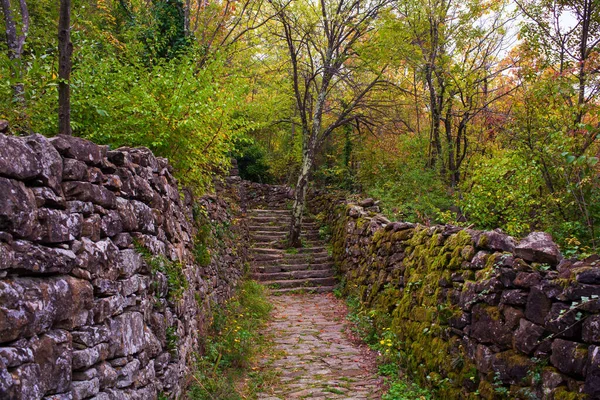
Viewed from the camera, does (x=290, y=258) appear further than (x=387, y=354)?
Yes

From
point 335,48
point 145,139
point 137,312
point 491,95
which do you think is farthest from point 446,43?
point 137,312

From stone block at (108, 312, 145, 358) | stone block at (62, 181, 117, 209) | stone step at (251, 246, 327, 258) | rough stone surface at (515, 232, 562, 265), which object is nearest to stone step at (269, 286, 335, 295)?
stone step at (251, 246, 327, 258)

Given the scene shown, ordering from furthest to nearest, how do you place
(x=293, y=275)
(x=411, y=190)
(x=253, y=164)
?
(x=253, y=164) → (x=293, y=275) → (x=411, y=190)

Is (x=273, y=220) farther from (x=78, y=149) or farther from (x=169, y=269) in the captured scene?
(x=78, y=149)

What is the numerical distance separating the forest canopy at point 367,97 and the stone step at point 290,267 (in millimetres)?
2430

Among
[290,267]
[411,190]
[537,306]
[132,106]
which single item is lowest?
[290,267]

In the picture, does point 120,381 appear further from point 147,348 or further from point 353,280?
point 353,280

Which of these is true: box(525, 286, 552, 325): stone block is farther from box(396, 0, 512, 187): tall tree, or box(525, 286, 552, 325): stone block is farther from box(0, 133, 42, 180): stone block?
box(396, 0, 512, 187): tall tree

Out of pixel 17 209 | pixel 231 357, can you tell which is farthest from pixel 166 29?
pixel 17 209

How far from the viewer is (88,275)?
9.43ft

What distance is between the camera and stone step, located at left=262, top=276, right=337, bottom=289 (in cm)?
1141

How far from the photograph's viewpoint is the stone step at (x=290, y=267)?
12141 millimetres

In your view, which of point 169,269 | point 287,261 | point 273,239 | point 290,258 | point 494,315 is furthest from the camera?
point 273,239

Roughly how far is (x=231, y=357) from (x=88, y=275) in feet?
11.8
